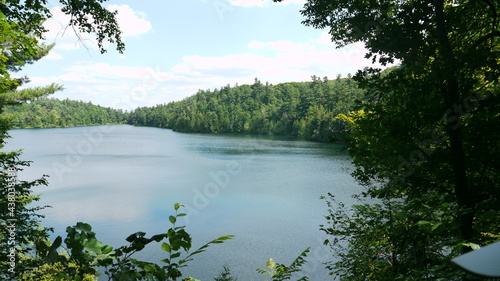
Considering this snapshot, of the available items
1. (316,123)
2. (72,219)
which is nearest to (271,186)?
(72,219)

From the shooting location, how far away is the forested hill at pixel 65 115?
408 ft

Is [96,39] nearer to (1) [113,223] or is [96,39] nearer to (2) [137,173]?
(1) [113,223]

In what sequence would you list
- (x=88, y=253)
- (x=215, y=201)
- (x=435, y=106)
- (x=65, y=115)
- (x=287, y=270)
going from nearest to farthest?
(x=88, y=253)
(x=435, y=106)
(x=287, y=270)
(x=215, y=201)
(x=65, y=115)

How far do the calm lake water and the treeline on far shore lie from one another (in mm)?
28559

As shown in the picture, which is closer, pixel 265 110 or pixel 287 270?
pixel 287 270

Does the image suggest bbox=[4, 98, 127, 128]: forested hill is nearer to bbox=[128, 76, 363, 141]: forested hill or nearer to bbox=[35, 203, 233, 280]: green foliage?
bbox=[128, 76, 363, 141]: forested hill

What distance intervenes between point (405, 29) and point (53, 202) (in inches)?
1018

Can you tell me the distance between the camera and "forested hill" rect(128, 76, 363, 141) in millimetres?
73688

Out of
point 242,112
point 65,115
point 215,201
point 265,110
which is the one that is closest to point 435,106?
point 215,201

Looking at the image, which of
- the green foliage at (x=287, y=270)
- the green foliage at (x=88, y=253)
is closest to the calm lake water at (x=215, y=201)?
the green foliage at (x=287, y=270)

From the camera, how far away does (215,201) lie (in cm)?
2417

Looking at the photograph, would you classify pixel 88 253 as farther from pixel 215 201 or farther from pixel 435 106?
pixel 215 201

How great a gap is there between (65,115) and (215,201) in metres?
144

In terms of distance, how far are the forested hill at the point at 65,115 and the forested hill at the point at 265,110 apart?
1527 cm
